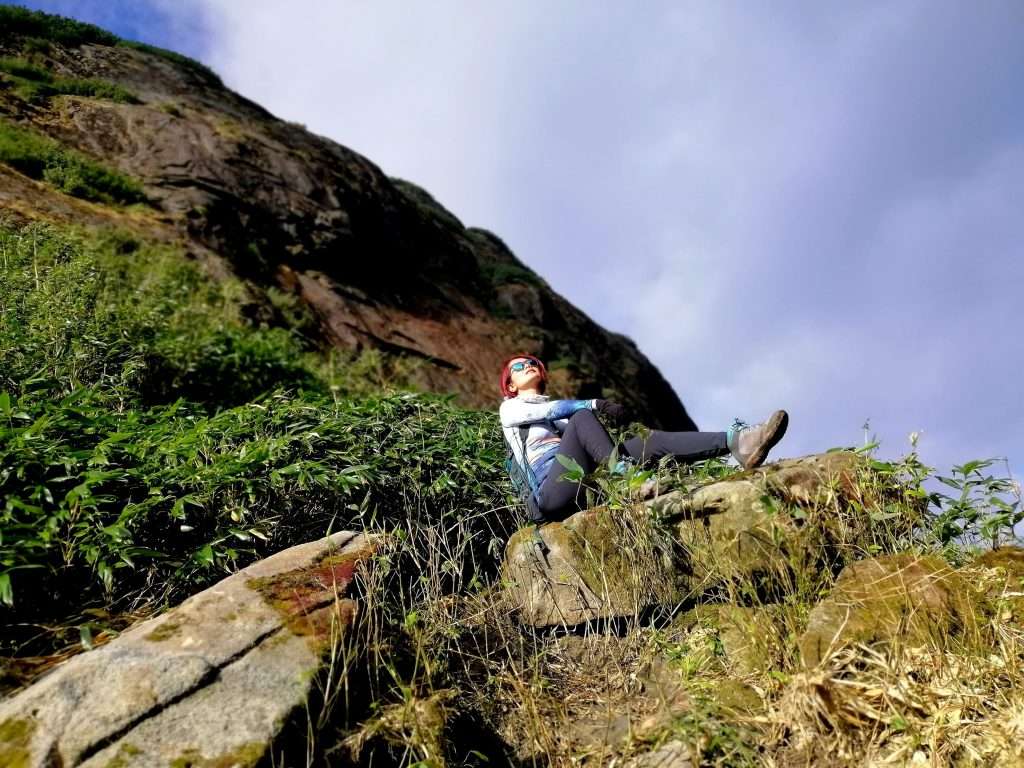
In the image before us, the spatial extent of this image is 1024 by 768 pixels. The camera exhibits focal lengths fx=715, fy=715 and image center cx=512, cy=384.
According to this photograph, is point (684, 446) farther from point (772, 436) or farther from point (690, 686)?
point (690, 686)

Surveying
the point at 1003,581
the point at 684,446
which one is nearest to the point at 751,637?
the point at 1003,581

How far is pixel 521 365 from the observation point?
4.89 meters

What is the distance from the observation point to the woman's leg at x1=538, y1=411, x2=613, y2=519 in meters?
3.93

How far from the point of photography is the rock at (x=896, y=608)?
8.29 feet

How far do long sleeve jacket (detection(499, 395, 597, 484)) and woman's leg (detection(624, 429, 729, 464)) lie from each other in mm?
420

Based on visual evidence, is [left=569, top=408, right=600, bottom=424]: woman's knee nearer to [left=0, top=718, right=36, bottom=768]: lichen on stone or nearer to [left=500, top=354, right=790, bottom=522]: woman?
[left=500, top=354, right=790, bottom=522]: woman

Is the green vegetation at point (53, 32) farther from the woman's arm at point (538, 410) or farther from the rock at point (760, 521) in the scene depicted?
the rock at point (760, 521)

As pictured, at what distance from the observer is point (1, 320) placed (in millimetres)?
5145

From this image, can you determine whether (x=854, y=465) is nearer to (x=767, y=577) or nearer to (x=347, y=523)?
(x=767, y=577)

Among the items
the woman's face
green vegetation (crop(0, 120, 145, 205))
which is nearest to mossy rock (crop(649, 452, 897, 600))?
the woman's face

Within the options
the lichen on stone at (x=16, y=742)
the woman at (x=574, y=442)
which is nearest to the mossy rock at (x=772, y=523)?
the woman at (x=574, y=442)

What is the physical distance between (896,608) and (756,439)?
4.46ft

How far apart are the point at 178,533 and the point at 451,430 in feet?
7.52

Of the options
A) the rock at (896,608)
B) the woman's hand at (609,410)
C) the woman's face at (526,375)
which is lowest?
the rock at (896,608)
